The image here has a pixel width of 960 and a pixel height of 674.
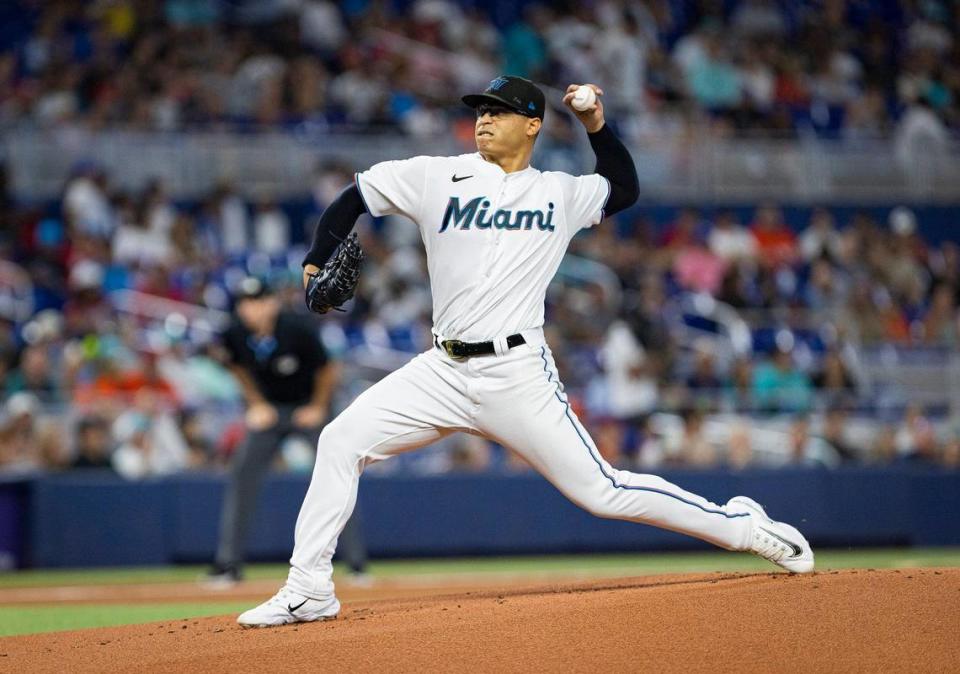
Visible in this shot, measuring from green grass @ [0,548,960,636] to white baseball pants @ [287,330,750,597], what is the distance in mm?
2973

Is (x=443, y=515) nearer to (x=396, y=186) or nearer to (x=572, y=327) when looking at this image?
(x=572, y=327)

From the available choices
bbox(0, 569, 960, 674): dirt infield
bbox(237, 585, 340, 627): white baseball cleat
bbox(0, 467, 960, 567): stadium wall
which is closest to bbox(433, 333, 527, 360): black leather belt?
bbox(0, 569, 960, 674): dirt infield

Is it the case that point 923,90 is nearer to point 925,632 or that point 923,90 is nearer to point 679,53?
point 679,53

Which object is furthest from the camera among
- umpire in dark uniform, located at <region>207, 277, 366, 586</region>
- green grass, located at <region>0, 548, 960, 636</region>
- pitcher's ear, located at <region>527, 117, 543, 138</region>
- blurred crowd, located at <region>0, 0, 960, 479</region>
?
blurred crowd, located at <region>0, 0, 960, 479</region>

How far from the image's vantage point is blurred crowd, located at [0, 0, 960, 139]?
16.6 m

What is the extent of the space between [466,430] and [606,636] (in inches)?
41.6

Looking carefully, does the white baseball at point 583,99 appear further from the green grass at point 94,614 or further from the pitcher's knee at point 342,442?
the green grass at point 94,614

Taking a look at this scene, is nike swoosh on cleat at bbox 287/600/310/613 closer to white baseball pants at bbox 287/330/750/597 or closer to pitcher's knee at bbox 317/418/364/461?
white baseball pants at bbox 287/330/750/597

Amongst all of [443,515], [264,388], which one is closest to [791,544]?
[264,388]

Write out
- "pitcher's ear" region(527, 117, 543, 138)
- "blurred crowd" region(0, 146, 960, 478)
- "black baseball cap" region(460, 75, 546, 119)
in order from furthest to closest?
"blurred crowd" region(0, 146, 960, 478) → "pitcher's ear" region(527, 117, 543, 138) → "black baseball cap" region(460, 75, 546, 119)

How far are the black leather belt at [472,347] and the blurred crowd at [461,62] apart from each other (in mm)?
11101

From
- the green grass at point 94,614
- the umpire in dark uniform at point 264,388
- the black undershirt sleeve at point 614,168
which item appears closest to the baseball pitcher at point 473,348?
the black undershirt sleeve at point 614,168

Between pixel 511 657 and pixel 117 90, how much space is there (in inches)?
499

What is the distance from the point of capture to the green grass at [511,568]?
882 cm
